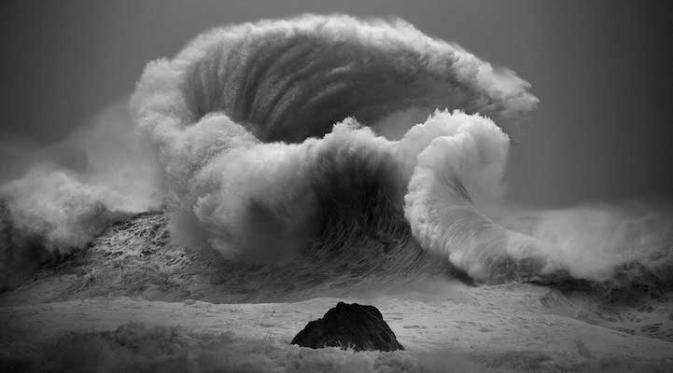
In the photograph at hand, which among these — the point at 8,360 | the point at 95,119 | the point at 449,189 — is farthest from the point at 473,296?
the point at 95,119

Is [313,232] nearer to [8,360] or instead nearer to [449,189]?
[449,189]

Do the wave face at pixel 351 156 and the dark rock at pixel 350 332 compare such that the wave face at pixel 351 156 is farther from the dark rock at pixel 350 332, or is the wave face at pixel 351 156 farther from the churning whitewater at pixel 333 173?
the dark rock at pixel 350 332

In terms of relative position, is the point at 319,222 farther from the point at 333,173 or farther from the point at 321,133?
the point at 321,133

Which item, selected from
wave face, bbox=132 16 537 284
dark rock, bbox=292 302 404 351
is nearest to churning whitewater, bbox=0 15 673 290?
wave face, bbox=132 16 537 284

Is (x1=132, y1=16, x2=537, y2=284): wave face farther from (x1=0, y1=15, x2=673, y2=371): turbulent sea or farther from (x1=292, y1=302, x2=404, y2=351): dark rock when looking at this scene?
(x1=292, y1=302, x2=404, y2=351): dark rock

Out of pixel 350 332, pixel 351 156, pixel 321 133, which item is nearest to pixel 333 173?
pixel 351 156
